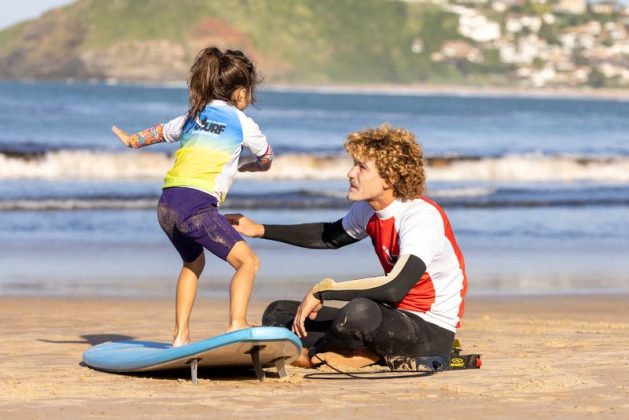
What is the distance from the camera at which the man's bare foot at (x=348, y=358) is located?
6031 mm

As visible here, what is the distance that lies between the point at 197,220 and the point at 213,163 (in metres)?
0.30

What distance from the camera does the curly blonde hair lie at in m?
5.62

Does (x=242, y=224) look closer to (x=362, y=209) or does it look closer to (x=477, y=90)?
(x=362, y=209)

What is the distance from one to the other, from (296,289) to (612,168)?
22464 millimetres

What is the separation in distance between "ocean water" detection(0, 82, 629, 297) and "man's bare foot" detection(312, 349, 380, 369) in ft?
13.4

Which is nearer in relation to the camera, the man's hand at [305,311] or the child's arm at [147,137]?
the man's hand at [305,311]

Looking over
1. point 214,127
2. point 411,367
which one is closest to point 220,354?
point 411,367

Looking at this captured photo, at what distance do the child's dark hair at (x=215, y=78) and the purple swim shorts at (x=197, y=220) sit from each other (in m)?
0.44

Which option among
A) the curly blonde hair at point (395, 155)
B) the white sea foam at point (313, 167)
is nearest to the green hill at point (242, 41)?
the white sea foam at point (313, 167)

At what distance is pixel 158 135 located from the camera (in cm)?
608

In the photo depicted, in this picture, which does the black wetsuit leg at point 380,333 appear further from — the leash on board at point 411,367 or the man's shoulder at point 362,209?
the man's shoulder at point 362,209

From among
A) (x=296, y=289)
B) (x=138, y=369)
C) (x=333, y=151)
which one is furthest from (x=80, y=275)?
(x=333, y=151)

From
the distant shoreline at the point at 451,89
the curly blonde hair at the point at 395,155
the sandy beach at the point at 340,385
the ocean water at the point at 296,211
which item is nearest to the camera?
the sandy beach at the point at 340,385

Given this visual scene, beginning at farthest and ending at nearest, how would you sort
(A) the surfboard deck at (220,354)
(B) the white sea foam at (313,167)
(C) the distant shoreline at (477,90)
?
(C) the distant shoreline at (477,90) < (B) the white sea foam at (313,167) < (A) the surfboard deck at (220,354)
